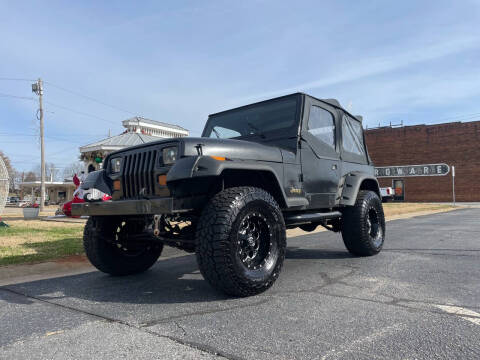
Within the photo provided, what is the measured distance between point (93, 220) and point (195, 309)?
184 cm

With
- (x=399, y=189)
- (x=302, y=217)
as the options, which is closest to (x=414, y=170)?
(x=399, y=189)

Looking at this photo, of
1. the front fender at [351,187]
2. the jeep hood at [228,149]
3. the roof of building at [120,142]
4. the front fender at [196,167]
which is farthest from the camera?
the roof of building at [120,142]

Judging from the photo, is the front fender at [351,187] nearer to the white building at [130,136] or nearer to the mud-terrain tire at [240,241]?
the mud-terrain tire at [240,241]

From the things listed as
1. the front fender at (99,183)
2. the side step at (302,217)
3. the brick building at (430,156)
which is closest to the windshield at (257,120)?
the side step at (302,217)

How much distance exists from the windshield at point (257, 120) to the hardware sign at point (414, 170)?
101 feet

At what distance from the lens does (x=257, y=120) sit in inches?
197

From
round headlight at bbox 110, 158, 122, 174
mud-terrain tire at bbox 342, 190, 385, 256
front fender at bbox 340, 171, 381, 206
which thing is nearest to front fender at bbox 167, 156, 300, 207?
round headlight at bbox 110, 158, 122, 174

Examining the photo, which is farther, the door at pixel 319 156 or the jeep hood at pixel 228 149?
the door at pixel 319 156

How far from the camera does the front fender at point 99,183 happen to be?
4.14m

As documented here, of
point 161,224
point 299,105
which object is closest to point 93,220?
point 161,224

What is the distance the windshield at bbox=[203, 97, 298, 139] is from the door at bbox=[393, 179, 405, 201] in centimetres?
3361

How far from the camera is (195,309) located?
303cm

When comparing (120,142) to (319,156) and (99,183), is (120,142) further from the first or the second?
(319,156)

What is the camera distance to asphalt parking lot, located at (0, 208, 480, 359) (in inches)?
87.5
